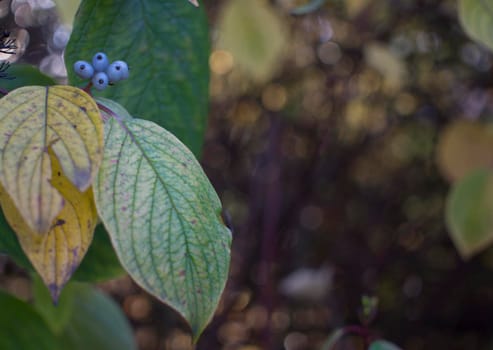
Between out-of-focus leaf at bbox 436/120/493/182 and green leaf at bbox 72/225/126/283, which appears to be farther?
out-of-focus leaf at bbox 436/120/493/182

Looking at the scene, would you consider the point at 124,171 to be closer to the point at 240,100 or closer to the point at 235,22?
the point at 235,22

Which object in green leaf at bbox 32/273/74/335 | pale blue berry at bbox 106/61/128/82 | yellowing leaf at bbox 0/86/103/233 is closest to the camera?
yellowing leaf at bbox 0/86/103/233

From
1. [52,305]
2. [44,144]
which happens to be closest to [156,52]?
[44,144]

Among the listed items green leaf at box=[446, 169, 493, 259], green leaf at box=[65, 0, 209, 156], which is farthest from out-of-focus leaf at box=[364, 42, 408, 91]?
green leaf at box=[65, 0, 209, 156]

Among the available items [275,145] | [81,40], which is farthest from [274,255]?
[81,40]

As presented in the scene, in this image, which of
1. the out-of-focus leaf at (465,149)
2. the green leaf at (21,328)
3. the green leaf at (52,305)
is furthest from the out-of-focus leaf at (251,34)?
the green leaf at (21,328)

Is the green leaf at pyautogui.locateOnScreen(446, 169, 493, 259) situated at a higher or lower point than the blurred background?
higher

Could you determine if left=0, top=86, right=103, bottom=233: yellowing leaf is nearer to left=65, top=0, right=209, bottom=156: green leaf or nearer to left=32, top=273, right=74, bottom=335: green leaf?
left=65, top=0, right=209, bottom=156: green leaf

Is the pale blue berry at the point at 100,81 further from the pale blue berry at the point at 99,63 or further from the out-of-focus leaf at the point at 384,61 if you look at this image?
the out-of-focus leaf at the point at 384,61
